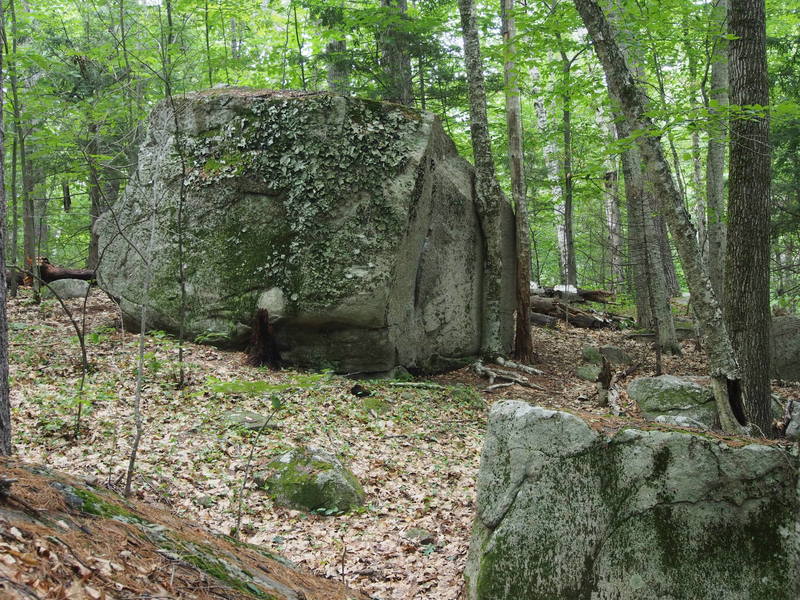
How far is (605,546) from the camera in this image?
11.2ft

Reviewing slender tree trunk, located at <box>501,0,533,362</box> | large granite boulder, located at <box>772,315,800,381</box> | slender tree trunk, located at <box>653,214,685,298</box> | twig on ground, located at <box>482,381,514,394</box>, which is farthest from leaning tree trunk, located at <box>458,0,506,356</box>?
large granite boulder, located at <box>772,315,800,381</box>

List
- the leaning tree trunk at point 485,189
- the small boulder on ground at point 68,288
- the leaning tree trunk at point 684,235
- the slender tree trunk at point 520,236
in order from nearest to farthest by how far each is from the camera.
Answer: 1. the leaning tree trunk at point 684,235
2. the leaning tree trunk at point 485,189
3. the slender tree trunk at point 520,236
4. the small boulder on ground at point 68,288

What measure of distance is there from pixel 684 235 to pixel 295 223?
5.44m

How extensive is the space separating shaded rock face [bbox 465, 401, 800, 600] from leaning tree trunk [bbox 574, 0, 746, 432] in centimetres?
293

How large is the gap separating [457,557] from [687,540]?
176cm

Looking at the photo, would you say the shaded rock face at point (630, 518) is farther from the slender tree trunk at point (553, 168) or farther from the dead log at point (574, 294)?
the slender tree trunk at point (553, 168)

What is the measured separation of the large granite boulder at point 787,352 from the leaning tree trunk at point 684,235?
532 centimetres

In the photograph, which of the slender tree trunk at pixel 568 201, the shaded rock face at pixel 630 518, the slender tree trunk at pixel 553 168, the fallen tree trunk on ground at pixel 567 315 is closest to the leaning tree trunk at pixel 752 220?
the shaded rock face at pixel 630 518

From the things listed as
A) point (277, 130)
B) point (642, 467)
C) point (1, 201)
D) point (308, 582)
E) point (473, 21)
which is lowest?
point (308, 582)

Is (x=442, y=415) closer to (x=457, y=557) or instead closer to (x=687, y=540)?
(x=457, y=557)

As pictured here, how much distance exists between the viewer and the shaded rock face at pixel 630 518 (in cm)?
325

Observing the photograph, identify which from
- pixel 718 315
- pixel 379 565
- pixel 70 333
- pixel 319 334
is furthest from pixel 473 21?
pixel 379 565

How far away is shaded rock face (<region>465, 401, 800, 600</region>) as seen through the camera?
325 cm

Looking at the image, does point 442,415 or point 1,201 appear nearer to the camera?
point 1,201
